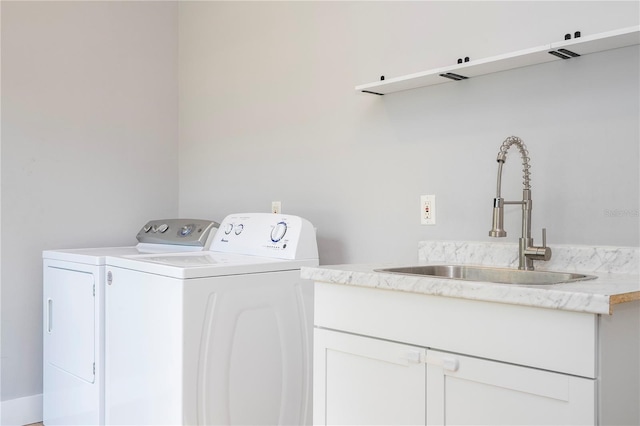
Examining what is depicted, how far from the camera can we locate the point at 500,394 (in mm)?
1351

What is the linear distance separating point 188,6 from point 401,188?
6.49ft

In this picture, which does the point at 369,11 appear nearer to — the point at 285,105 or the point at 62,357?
the point at 285,105

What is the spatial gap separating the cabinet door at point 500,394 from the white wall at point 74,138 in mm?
2254

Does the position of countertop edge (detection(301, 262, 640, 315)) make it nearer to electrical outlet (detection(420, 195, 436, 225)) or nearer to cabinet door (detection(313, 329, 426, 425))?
cabinet door (detection(313, 329, 426, 425))

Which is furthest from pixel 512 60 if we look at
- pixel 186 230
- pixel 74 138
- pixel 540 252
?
pixel 74 138

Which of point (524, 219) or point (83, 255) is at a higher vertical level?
point (524, 219)

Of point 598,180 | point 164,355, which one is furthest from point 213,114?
point 598,180

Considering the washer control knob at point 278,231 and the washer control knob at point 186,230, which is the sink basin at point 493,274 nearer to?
the washer control knob at point 278,231

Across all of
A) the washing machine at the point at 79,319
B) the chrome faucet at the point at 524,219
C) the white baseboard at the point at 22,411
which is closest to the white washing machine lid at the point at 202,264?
the washing machine at the point at 79,319

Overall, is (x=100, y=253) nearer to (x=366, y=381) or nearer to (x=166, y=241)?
(x=166, y=241)

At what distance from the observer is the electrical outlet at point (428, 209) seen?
7.27 feet

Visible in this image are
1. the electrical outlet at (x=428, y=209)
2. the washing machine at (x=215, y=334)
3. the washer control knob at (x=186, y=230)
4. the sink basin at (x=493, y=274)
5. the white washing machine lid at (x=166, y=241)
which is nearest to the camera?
the sink basin at (x=493, y=274)

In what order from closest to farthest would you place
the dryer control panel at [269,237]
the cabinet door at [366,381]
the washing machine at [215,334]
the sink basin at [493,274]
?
the cabinet door at [366,381] < the sink basin at [493,274] < the washing machine at [215,334] < the dryer control panel at [269,237]

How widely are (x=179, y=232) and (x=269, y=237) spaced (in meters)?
0.60
